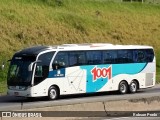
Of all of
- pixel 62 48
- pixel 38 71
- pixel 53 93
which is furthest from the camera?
pixel 62 48

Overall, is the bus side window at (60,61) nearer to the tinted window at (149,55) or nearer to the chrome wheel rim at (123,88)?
the chrome wheel rim at (123,88)

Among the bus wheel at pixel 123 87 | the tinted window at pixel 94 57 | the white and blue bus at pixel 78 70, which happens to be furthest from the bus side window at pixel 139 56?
the tinted window at pixel 94 57

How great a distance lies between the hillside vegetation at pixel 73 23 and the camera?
47.5 m

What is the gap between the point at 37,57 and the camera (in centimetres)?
2761

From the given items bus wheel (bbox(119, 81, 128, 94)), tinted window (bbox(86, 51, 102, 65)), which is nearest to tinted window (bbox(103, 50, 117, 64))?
tinted window (bbox(86, 51, 102, 65))

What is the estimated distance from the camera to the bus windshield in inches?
1085

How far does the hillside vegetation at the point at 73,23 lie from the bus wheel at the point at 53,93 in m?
12.5

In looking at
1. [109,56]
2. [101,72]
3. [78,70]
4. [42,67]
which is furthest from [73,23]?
[42,67]

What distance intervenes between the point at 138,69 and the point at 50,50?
6528 millimetres

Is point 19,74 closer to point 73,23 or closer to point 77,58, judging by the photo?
point 77,58

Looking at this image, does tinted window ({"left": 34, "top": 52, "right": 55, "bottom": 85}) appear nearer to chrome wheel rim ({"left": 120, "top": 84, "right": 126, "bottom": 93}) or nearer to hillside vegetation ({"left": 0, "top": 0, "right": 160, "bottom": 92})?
chrome wheel rim ({"left": 120, "top": 84, "right": 126, "bottom": 93})

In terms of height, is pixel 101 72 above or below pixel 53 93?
above

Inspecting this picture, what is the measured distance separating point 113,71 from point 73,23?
2273 cm

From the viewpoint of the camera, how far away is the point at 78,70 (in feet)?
96.4
